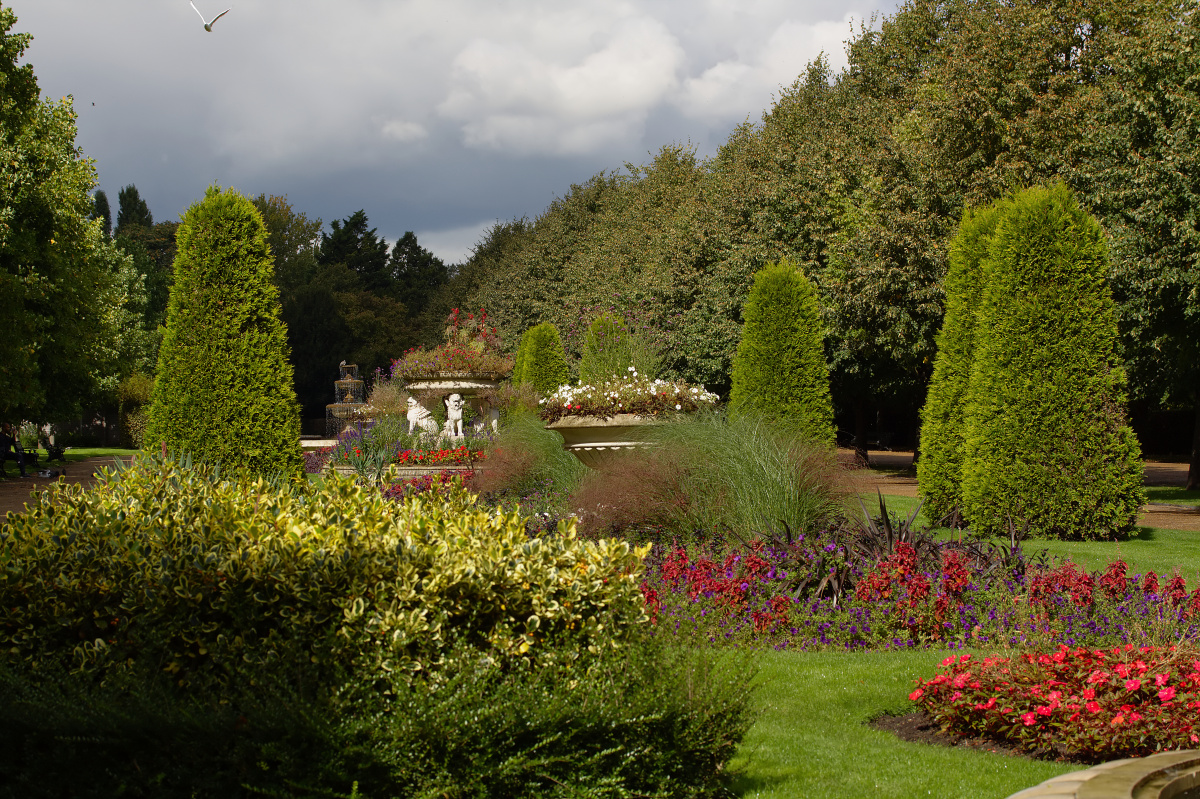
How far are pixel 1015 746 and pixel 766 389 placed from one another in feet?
28.4

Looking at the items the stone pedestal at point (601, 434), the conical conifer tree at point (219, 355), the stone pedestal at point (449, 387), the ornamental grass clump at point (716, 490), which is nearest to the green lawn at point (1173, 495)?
the stone pedestal at point (601, 434)

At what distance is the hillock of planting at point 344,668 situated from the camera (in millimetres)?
2453

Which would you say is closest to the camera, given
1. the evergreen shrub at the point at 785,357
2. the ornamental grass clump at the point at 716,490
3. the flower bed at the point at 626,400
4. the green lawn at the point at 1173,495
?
the ornamental grass clump at the point at 716,490

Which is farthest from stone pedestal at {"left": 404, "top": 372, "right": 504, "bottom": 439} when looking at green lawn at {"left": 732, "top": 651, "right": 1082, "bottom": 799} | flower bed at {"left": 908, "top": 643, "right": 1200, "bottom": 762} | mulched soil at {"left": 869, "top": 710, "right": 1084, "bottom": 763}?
flower bed at {"left": 908, "top": 643, "right": 1200, "bottom": 762}

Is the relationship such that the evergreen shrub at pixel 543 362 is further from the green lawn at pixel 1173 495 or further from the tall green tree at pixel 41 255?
the green lawn at pixel 1173 495

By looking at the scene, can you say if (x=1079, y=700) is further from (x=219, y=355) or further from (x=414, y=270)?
(x=414, y=270)

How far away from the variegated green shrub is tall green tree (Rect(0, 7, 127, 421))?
50.3 feet

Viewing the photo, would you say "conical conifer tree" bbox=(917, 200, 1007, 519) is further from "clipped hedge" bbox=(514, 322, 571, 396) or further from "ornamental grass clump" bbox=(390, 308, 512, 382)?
"clipped hedge" bbox=(514, 322, 571, 396)

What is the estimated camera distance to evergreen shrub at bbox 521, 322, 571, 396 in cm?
2127

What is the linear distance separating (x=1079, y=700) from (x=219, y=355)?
7.98 meters

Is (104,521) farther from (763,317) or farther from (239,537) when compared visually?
(763,317)

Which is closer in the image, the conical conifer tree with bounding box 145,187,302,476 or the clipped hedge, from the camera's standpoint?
the conical conifer tree with bounding box 145,187,302,476

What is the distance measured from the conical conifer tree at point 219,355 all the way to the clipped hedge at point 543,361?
1200 cm

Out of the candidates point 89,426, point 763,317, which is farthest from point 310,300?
point 763,317
